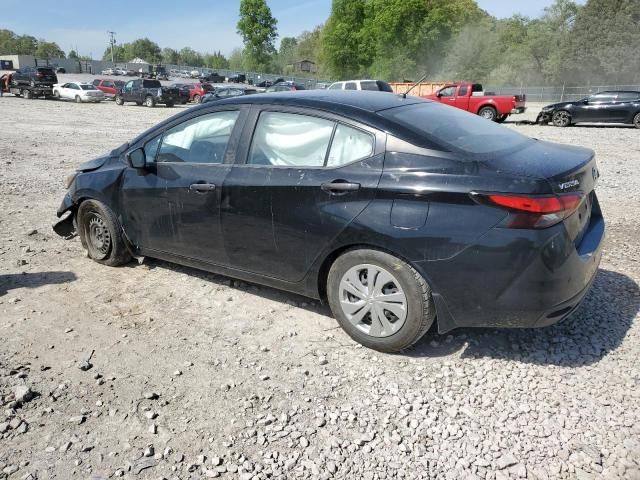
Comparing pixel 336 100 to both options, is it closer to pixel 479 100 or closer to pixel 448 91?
pixel 479 100

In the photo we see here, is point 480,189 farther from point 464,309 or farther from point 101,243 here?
point 101,243

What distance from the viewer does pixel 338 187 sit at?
3248 mm

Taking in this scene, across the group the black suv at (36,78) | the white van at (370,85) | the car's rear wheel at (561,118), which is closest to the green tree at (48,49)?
the black suv at (36,78)

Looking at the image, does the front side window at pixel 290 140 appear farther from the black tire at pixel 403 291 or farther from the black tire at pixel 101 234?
the black tire at pixel 101 234

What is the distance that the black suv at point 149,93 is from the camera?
33.9 m

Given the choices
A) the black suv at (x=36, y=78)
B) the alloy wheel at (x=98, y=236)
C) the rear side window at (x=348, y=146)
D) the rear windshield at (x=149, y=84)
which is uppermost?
the black suv at (x=36, y=78)

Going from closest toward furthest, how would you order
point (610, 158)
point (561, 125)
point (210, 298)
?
point (210, 298) → point (610, 158) → point (561, 125)

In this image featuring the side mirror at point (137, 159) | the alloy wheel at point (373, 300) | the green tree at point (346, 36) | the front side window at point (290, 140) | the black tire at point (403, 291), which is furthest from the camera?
the green tree at point (346, 36)

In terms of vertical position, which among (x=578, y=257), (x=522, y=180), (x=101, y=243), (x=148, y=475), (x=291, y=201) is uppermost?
(x=522, y=180)

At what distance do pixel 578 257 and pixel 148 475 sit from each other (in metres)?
2.63

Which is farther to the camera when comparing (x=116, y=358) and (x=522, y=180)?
(x=116, y=358)

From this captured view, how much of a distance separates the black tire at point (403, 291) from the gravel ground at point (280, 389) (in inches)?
4.8

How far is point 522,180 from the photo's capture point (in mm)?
2836

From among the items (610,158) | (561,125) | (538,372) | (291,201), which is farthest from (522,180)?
(561,125)
